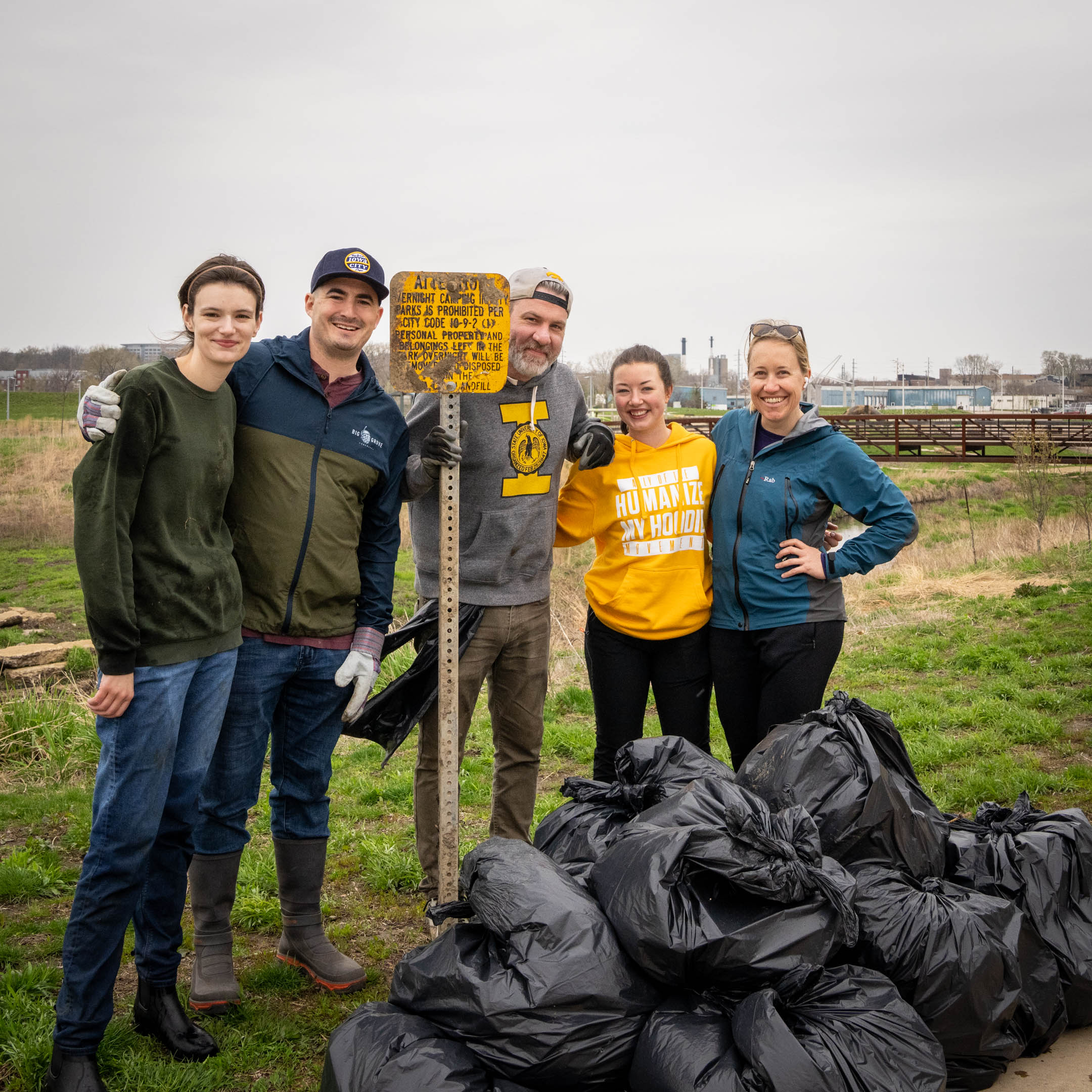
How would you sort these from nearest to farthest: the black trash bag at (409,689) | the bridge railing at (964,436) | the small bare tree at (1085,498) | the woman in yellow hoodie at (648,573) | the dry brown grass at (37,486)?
the black trash bag at (409,689) → the woman in yellow hoodie at (648,573) → the small bare tree at (1085,498) → the dry brown grass at (37,486) → the bridge railing at (964,436)

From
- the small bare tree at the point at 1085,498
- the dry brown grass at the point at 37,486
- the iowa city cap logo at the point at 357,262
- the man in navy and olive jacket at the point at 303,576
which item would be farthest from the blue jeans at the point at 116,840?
the small bare tree at the point at 1085,498

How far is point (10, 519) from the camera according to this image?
15.9 m

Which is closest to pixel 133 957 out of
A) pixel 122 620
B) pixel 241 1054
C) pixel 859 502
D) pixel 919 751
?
pixel 241 1054

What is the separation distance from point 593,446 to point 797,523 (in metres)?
0.76

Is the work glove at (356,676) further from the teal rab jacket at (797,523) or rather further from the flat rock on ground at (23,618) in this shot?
the flat rock on ground at (23,618)

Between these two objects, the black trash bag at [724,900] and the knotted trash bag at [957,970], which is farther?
the knotted trash bag at [957,970]

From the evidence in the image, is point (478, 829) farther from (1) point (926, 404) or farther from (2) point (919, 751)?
(1) point (926, 404)

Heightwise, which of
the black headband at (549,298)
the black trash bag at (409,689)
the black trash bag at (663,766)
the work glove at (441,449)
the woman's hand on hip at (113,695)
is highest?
the black headband at (549,298)

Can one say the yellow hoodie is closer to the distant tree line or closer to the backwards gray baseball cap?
the backwards gray baseball cap

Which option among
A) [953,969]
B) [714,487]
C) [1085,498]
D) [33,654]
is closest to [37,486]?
[33,654]

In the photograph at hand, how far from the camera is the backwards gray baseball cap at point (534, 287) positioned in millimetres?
3232

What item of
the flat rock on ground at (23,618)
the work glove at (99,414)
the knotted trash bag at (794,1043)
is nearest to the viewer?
the knotted trash bag at (794,1043)

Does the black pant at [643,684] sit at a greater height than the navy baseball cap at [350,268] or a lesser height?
lesser

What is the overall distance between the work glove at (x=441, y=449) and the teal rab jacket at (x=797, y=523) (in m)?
0.98
